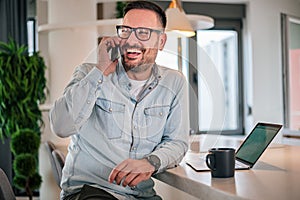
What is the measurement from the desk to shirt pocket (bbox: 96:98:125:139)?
0.36ft

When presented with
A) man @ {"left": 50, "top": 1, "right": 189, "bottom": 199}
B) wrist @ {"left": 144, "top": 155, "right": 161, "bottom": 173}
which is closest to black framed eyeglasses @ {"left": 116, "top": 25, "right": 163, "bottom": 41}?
man @ {"left": 50, "top": 1, "right": 189, "bottom": 199}

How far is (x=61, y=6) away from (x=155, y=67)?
1.08 m

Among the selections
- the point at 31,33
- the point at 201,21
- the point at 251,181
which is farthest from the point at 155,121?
the point at 31,33

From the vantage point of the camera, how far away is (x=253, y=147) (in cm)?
72

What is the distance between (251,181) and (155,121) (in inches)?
6.1

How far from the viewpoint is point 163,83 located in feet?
2.06

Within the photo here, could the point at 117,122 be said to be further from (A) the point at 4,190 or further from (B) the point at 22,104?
(B) the point at 22,104

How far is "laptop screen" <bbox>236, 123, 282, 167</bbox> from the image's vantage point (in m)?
0.67

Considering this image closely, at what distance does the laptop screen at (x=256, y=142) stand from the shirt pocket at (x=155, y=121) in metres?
0.15

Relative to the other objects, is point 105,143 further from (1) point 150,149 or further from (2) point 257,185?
(2) point 257,185

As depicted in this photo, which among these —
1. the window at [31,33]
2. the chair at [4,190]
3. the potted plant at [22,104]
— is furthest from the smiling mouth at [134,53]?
the window at [31,33]

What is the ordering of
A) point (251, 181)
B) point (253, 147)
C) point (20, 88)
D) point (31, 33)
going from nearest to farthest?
point (251, 181), point (253, 147), point (20, 88), point (31, 33)

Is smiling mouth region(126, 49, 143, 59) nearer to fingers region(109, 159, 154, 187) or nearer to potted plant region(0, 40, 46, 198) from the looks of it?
fingers region(109, 159, 154, 187)

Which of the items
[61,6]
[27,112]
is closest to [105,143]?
[61,6]
